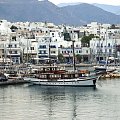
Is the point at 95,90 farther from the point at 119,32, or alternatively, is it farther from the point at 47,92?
the point at 119,32

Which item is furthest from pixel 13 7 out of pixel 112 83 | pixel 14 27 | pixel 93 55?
pixel 112 83

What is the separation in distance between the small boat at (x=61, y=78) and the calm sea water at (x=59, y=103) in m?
0.92

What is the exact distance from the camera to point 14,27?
73625 mm

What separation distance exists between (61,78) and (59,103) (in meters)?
9.86

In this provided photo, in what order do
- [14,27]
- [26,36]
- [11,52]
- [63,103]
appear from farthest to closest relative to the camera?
[14,27] < [26,36] < [11,52] < [63,103]

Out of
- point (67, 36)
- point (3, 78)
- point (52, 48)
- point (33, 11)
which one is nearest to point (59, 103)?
point (3, 78)

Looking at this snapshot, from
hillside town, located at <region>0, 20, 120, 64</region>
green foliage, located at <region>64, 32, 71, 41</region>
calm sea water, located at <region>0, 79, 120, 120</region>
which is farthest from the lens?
green foliage, located at <region>64, 32, 71, 41</region>

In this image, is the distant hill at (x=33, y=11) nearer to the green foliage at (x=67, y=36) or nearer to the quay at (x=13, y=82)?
the green foliage at (x=67, y=36)

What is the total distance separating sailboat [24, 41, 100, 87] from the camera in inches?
1511

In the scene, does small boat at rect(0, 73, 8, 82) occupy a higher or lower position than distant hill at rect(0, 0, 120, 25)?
lower

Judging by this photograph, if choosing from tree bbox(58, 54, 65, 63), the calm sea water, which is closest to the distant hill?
tree bbox(58, 54, 65, 63)

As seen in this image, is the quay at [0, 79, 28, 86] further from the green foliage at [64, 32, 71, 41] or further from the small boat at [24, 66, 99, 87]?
the green foliage at [64, 32, 71, 41]

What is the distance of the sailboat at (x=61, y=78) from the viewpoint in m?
38.4

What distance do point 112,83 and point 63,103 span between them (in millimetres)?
11320
